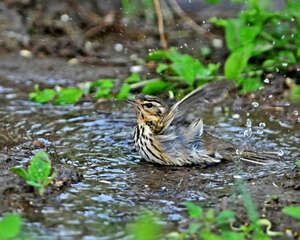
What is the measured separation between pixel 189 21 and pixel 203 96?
210 inches

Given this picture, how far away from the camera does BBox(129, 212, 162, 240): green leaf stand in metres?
4.61

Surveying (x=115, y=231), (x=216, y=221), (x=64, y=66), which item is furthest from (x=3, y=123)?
(x=216, y=221)

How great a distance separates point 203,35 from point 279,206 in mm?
5751

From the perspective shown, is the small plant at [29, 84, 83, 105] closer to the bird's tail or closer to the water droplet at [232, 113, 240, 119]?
the water droplet at [232, 113, 240, 119]

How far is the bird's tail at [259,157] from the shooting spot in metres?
6.61

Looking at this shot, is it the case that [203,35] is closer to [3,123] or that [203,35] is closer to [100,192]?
[3,123]

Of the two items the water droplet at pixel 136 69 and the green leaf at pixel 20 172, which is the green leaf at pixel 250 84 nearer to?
the water droplet at pixel 136 69

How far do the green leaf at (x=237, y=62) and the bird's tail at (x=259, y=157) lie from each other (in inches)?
78.5

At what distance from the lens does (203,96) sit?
238 inches

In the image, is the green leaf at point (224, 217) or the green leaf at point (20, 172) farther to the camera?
the green leaf at point (20, 172)

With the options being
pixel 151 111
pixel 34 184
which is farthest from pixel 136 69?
pixel 34 184

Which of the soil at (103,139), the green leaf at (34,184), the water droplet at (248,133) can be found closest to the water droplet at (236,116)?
the soil at (103,139)

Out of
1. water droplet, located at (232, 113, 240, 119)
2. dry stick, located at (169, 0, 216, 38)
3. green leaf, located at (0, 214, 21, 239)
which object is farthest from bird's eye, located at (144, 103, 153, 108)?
dry stick, located at (169, 0, 216, 38)

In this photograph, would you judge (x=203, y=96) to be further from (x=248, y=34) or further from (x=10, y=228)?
(x=248, y=34)
